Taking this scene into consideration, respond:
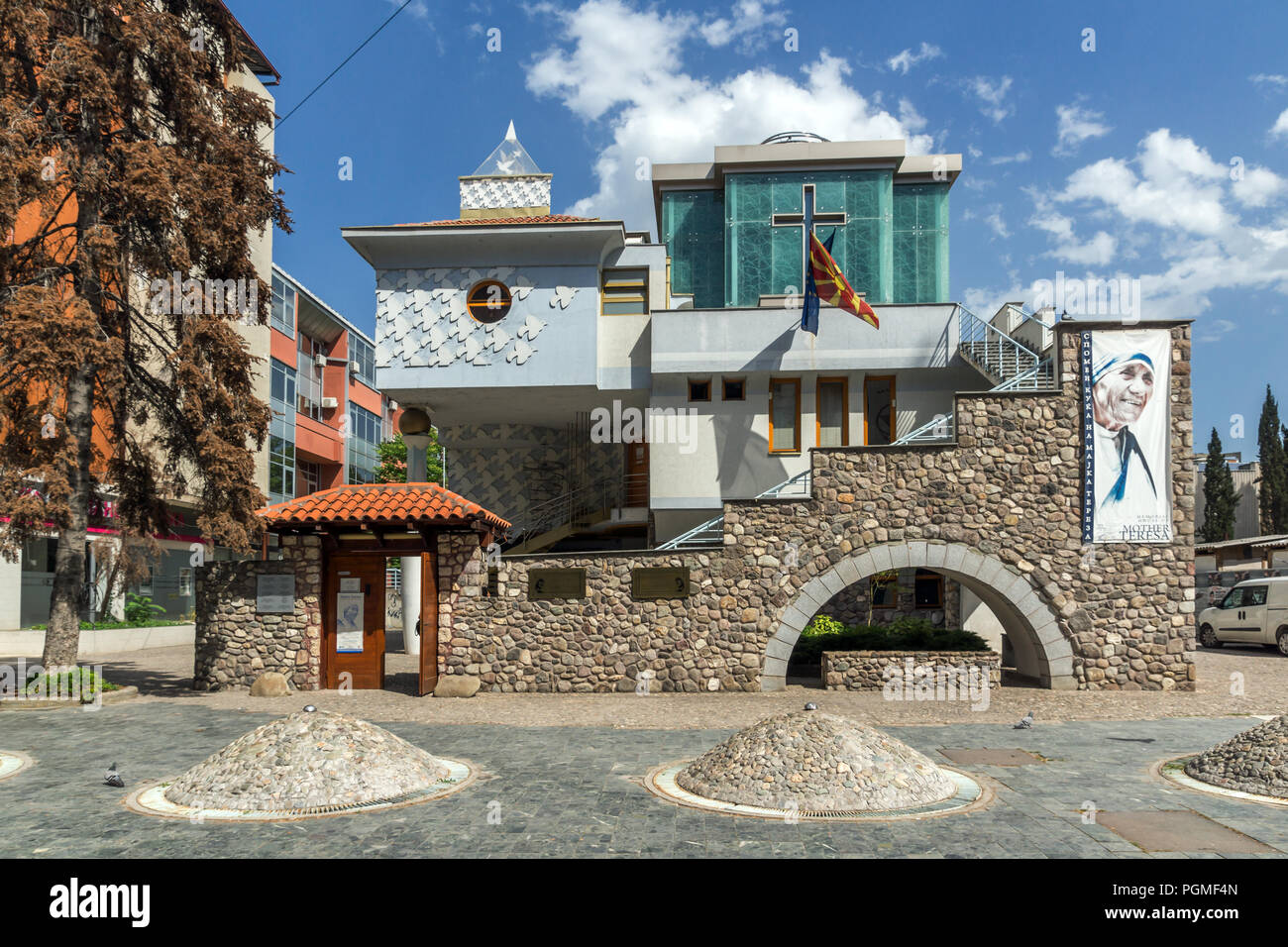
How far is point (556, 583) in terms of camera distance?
15.5 meters

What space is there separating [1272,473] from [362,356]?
49.6m

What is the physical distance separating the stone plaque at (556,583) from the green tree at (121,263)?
486 cm

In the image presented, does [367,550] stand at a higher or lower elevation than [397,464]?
lower

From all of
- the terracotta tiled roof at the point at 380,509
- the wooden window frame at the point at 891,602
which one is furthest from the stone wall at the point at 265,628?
the wooden window frame at the point at 891,602

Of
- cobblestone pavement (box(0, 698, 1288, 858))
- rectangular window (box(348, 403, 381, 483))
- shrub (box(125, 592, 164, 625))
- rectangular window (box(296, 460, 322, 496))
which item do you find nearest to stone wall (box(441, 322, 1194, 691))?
cobblestone pavement (box(0, 698, 1288, 858))

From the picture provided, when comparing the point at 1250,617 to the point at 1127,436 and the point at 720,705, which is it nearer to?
the point at 1127,436

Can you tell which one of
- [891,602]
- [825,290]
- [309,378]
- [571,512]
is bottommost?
[891,602]

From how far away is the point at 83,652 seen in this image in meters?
23.7

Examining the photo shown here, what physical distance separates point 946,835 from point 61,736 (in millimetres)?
10768

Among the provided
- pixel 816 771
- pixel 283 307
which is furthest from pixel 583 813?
pixel 283 307

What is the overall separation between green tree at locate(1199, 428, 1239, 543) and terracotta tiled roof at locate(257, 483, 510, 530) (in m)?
45.3

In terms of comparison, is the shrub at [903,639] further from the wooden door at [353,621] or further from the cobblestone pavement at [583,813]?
the wooden door at [353,621]

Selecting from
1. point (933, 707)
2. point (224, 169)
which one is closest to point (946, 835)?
point (933, 707)
